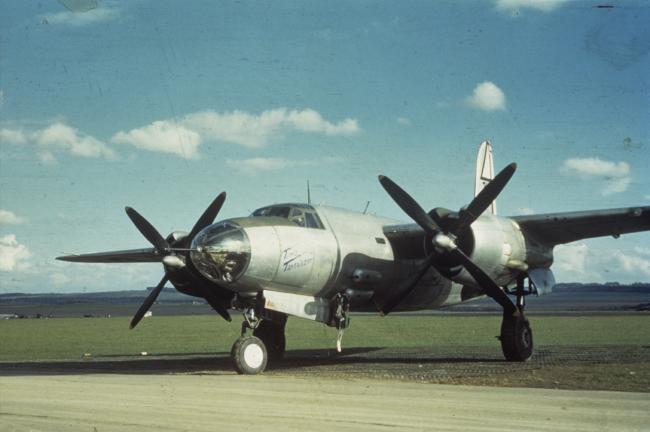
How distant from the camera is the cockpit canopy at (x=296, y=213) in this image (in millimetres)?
16719

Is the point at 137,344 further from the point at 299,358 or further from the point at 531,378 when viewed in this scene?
the point at 531,378

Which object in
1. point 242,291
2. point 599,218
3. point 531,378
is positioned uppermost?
point 599,218

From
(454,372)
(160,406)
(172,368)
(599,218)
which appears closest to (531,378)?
(454,372)

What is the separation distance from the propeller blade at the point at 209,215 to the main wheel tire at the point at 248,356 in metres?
4.21

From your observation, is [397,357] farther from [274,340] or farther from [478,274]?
[478,274]

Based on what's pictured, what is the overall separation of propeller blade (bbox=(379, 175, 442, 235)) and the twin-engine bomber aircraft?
0.03 metres

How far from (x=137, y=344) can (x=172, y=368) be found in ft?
40.7

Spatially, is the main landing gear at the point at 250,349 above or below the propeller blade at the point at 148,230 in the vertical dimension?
below

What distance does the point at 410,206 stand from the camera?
17203 millimetres

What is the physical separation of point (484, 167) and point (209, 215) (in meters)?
10.4

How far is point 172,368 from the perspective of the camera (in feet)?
57.2

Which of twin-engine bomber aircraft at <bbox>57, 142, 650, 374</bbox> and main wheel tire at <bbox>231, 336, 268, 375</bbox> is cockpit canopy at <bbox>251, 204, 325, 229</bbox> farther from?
main wheel tire at <bbox>231, 336, 268, 375</bbox>

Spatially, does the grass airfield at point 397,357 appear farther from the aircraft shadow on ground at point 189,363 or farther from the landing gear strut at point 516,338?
the landing gear strut at point 516,338

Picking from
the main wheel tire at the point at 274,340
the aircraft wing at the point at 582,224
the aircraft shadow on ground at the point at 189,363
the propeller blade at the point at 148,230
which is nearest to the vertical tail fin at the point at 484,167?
the aircraft wing at the point at 582,224
